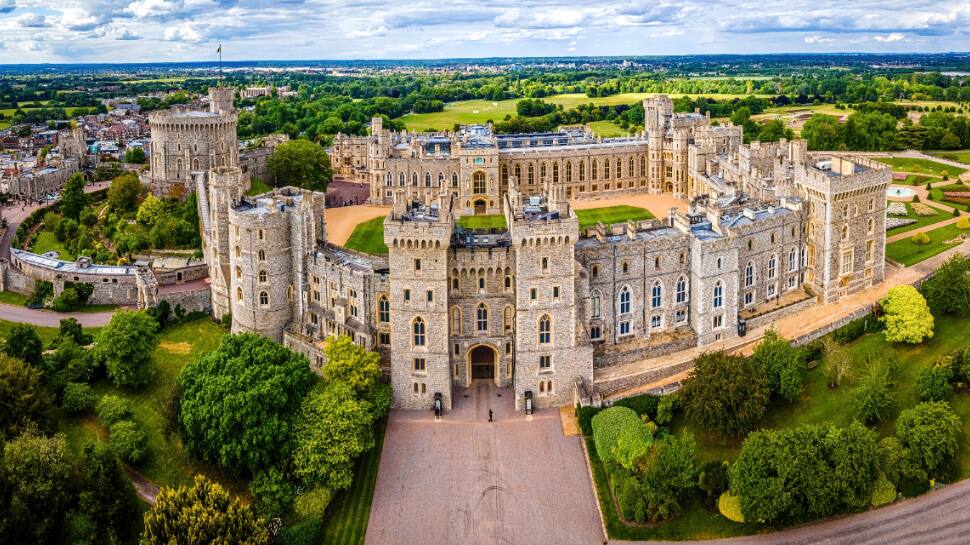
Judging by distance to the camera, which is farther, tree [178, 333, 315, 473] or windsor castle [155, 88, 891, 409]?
windsor castle [155, 88, 891, 409]

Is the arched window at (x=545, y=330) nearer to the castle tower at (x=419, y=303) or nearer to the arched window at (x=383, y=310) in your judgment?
the castle tower at (x=419, y=303)

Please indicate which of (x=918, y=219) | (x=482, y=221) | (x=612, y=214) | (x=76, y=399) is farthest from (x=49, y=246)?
(x=918, y=219)

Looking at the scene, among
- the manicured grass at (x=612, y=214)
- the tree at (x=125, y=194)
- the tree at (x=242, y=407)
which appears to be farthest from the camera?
the tree at (x=125, y=194)

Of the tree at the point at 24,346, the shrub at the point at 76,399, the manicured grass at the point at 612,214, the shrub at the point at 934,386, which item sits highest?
the manicured grass at the point at 612,214

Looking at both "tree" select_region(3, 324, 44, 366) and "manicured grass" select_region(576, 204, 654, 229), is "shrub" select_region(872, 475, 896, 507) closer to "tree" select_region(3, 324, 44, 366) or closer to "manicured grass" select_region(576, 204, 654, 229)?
"tree" select_region(3, 324, 44, 366)

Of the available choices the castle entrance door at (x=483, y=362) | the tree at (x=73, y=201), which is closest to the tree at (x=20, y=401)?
the castle entrance door at (x=483, y=362)

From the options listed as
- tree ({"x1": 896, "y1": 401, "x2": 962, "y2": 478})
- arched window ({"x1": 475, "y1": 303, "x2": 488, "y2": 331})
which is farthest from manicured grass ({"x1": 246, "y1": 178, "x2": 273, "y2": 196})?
tree ({"x1": 896, "y1": 401, "x2": 962, "y2": 478})
